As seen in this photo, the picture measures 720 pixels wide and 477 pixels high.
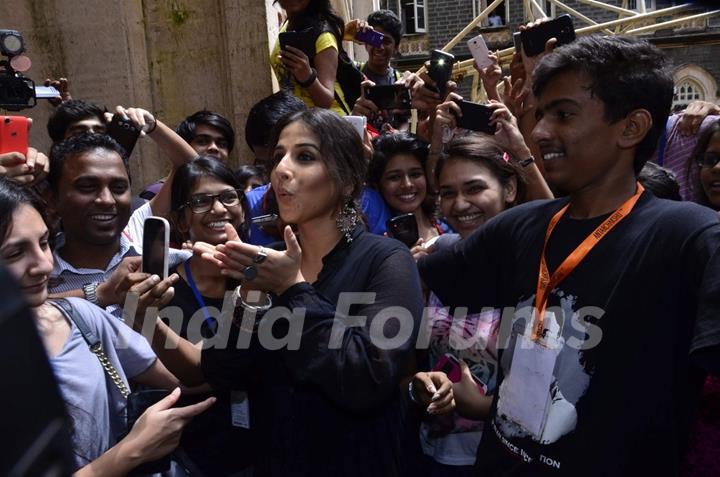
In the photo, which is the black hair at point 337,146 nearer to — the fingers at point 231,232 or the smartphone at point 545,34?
the fingers at point 231,232

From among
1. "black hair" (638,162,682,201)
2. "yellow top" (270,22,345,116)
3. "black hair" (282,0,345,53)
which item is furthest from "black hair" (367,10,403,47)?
"black hair" (638,162,682,201)

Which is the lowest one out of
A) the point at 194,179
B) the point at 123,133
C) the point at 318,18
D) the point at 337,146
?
the point at 194,179

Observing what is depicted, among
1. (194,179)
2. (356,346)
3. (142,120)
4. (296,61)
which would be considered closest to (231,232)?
(356,346)

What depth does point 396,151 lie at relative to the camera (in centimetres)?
371

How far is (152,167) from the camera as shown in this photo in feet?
16.3

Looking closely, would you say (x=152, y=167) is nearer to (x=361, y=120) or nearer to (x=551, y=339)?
(x=361, y=120)

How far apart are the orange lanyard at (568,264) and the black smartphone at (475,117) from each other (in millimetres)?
1450

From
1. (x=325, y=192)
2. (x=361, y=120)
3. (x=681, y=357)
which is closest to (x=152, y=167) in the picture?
(x=361, y=120)

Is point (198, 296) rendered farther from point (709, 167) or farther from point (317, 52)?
point (709, 167)

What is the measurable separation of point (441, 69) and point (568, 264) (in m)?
2.38

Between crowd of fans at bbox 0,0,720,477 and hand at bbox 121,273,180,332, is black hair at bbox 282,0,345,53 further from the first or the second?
hand at bbox 121,273,180,332

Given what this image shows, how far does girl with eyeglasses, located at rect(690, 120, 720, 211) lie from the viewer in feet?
10.7

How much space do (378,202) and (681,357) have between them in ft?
6.90

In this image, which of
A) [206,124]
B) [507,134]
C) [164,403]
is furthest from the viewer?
[206,124]
